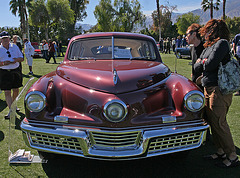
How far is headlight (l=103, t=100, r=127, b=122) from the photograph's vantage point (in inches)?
94.8

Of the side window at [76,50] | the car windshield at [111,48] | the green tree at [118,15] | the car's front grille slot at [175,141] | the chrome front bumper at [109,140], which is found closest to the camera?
the chrome front bumper at [109,140]

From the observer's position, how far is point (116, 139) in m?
2.38

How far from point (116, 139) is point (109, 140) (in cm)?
8

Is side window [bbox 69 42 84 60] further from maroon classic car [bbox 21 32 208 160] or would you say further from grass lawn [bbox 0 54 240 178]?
grass lawn [bbox 0 54 240 178]

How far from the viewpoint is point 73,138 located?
2395mm

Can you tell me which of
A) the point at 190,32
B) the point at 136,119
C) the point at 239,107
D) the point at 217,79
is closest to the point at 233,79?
the point at 217,79

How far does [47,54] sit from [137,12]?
36.9 metres

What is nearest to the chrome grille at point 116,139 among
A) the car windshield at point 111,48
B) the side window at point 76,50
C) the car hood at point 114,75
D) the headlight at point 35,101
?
the car hood at point 114,75

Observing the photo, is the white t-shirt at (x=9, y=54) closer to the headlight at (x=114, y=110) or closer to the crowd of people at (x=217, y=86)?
the headlight at (x=114, y=110)

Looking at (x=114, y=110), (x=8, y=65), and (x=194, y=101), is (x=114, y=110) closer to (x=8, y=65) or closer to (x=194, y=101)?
(x=194, y=101)

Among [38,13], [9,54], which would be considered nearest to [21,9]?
[38,13]

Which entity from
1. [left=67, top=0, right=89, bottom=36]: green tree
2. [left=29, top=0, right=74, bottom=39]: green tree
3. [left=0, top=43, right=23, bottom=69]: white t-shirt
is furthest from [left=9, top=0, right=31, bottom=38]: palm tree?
[left=0, top=43, right=23, bottom=69]: white t-shirt

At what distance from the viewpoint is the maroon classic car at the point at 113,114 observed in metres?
2.40

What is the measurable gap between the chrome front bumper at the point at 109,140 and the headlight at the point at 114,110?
0.47 ft
